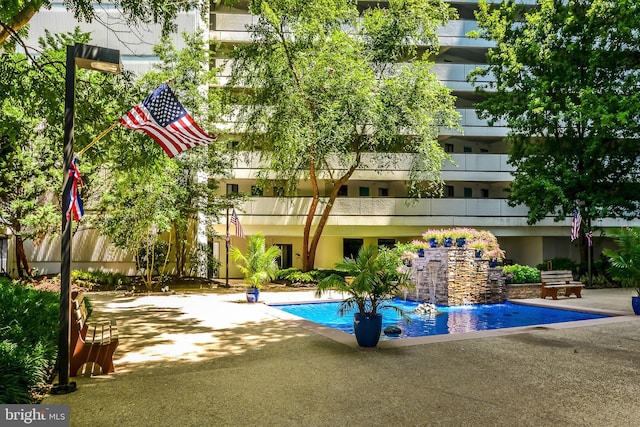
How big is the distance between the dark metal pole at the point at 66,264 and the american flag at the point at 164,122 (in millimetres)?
956

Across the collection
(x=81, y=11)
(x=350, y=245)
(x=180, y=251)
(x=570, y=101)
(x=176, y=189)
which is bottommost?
(x=180, y=251)

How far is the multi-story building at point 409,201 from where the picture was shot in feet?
93.7

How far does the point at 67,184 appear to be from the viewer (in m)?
6.39

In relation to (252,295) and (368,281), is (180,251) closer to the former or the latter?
(252,295)

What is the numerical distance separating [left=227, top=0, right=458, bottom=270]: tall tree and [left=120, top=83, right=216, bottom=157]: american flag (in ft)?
41.4

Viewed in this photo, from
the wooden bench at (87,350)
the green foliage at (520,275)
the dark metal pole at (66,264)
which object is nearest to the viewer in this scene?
the dark metal pole at (66,264)

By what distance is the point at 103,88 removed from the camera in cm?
1207

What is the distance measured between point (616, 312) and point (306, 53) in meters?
16.3

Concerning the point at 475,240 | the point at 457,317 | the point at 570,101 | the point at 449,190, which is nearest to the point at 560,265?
the point at 449,190

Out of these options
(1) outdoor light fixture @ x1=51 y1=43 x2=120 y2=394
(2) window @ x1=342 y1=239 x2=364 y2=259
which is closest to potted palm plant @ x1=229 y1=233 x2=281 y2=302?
(1) outdoor light fixture @ x1=51 y1=43 x2=120 y2=394

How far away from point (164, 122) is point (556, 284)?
17.1 m

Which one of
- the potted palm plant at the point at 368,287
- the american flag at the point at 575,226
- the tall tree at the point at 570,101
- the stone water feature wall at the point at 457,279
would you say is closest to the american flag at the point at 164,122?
the potted palm plant at the point at 368,287

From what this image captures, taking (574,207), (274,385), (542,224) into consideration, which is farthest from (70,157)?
(542,224)

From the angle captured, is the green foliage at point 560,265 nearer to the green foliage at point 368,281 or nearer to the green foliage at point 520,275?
the green foliage at point 520,275
